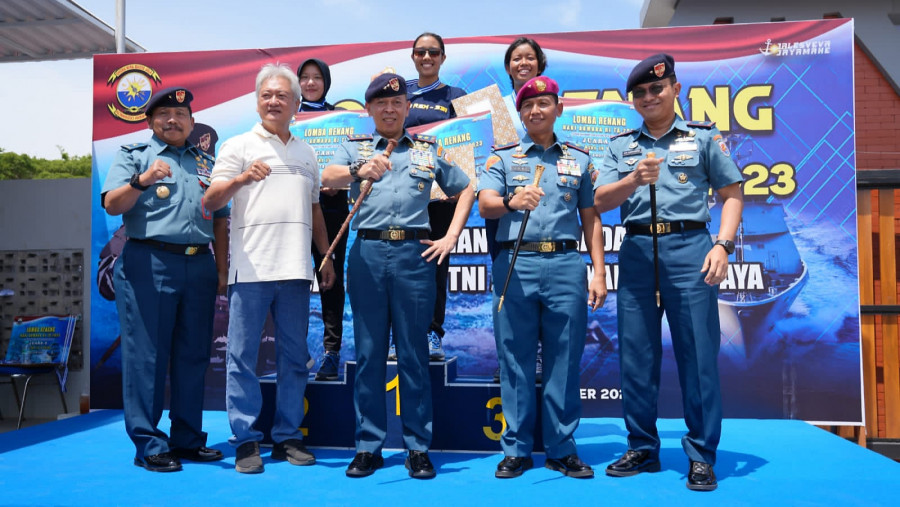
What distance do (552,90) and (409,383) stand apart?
168cm

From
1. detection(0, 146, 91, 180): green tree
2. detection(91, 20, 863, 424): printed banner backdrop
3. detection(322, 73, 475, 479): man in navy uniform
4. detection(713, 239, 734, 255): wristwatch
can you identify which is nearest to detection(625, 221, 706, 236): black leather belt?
detection(713, 239, 734, 255): wristwatch

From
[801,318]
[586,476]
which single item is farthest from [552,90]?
[801,318]

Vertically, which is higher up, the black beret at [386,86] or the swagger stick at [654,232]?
the black beret at [386,86]

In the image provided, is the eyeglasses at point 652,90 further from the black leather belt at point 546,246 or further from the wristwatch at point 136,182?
the wristwatch at point 136,182

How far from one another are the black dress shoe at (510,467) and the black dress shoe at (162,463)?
1692 mm

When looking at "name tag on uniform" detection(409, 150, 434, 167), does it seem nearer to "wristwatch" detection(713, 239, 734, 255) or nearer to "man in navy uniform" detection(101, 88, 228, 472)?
"man in navy uniform" detection(101, 88, 228, 472)

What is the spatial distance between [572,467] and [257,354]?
1751 millimetres

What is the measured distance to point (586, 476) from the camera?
10.2 feet

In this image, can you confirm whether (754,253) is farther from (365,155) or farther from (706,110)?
(365,155)

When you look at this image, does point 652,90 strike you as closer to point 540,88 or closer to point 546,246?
point 540,88

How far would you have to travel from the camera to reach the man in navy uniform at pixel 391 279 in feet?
10.6

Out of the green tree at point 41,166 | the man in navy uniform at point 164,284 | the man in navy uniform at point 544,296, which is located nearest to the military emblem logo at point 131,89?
the man in navy uniform at point 164,284

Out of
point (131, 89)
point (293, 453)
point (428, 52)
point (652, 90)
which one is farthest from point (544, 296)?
point (131, 89)

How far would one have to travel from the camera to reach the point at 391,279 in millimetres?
3242
